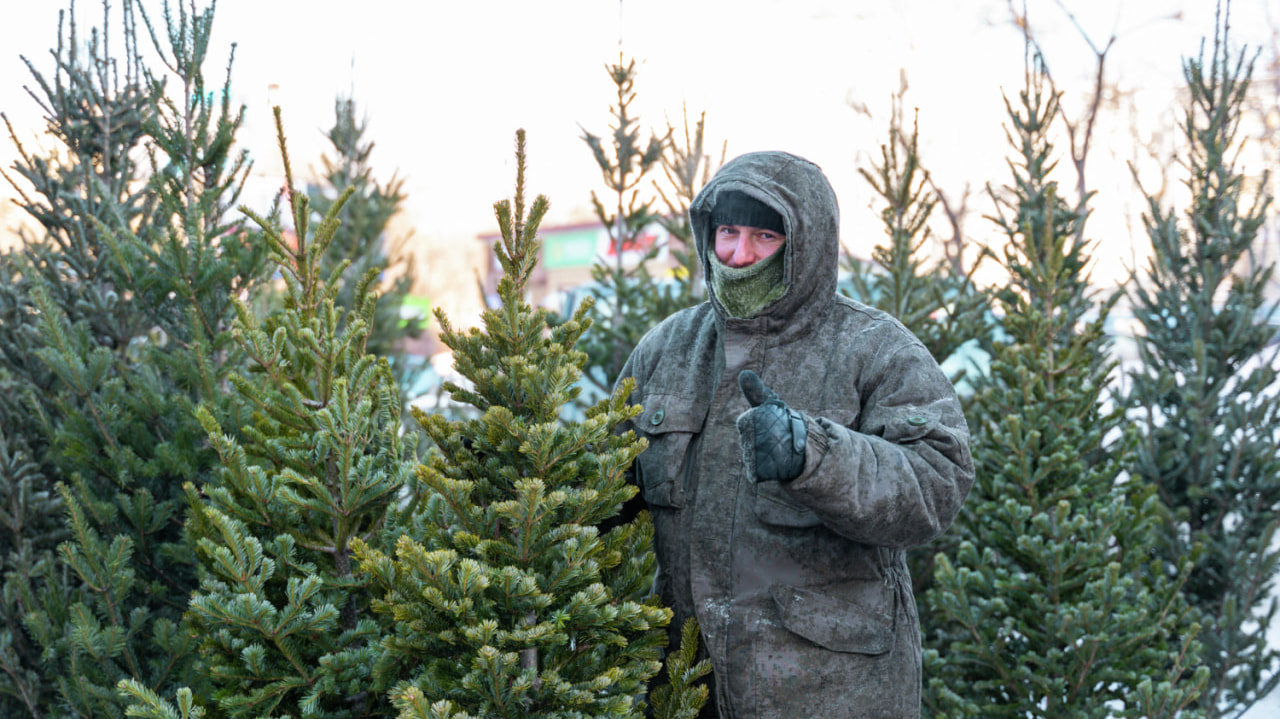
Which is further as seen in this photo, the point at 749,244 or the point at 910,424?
the point at 749,244

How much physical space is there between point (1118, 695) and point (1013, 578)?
67 cm

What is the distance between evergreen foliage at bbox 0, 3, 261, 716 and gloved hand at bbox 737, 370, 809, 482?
217 centimetres

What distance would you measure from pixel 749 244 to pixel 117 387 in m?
2.64

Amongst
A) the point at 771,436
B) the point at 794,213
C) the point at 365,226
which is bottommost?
the point at 771,436

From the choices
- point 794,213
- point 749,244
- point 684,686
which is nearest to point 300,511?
point 684,686

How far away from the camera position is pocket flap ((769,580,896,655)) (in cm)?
234

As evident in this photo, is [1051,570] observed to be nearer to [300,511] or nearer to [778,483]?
[778,483]

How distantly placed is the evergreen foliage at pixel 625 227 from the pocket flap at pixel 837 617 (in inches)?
167

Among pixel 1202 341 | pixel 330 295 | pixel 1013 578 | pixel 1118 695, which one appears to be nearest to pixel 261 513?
pixel 330 295

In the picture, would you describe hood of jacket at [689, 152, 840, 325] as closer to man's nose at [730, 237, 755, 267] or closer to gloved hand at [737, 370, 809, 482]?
man's nose at [730, 237, 755, 267]

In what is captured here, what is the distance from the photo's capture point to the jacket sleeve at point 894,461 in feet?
6.73

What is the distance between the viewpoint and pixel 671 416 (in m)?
2.60

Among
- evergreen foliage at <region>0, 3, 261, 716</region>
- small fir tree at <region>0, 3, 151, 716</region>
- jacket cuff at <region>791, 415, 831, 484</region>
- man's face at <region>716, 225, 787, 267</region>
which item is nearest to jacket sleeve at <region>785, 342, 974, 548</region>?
jacket cuff at <region>791, 415, 831, 484</region>

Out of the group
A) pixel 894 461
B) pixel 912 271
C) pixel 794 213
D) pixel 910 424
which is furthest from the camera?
pixel 912 271
